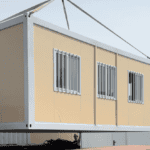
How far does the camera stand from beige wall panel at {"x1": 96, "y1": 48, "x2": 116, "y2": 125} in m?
11.8

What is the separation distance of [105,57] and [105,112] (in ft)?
7.29

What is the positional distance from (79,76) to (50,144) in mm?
6756

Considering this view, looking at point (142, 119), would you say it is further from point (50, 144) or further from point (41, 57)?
point (41, 57)

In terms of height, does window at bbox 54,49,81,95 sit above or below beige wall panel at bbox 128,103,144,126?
above

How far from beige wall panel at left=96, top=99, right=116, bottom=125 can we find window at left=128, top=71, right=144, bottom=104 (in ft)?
5.04

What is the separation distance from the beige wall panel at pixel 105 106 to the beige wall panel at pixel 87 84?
1.29 feet

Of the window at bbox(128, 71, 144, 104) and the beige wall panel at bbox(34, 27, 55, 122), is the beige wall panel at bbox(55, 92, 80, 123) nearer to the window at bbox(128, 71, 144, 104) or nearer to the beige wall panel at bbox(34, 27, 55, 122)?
the beige wall panel at bbox(34, 27, 55, 122)

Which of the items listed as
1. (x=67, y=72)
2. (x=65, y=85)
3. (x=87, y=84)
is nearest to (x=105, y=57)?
(x=87, y=84)

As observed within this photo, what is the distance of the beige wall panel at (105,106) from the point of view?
464 inches

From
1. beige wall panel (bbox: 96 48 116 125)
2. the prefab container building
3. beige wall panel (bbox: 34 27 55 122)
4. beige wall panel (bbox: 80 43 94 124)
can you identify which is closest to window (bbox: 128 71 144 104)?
the prefab container building

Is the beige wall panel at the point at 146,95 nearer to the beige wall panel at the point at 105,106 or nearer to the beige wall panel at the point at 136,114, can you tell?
the beige wall panel at the point at 136,114

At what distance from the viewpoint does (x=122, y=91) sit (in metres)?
13.3

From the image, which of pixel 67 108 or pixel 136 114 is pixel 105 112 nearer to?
pixel 67 108

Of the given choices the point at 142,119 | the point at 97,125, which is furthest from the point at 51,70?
the point at 142,119
